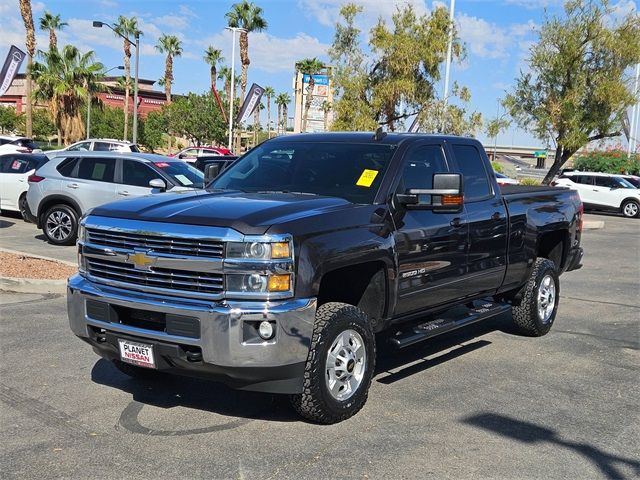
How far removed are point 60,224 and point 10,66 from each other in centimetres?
1462

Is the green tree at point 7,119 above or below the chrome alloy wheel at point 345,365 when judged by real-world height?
above

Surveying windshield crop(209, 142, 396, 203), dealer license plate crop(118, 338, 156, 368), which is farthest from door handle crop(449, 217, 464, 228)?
dealer license plate crop(118, 338, 156, 368)

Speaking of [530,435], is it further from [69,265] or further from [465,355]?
[69,265]

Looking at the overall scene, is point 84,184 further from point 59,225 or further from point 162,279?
point 162,279

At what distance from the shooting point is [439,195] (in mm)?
5355

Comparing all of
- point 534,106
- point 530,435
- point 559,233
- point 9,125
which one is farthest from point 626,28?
point 9,125

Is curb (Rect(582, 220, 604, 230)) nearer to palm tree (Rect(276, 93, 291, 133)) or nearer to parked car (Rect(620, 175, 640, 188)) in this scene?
parked car (Rect(620, 175, 640, 188))

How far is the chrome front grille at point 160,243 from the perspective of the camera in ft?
14.4

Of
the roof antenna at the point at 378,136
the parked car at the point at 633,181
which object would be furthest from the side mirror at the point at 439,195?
the parked car at the point at 633,181

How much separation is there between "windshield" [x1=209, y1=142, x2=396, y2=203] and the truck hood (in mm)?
299

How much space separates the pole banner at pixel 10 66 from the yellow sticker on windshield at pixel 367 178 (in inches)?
878

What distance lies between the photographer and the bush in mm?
45500

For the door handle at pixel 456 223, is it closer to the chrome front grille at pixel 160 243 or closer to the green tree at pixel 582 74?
the chrome front grille at pixel 160 243

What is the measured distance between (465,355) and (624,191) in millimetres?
24967
